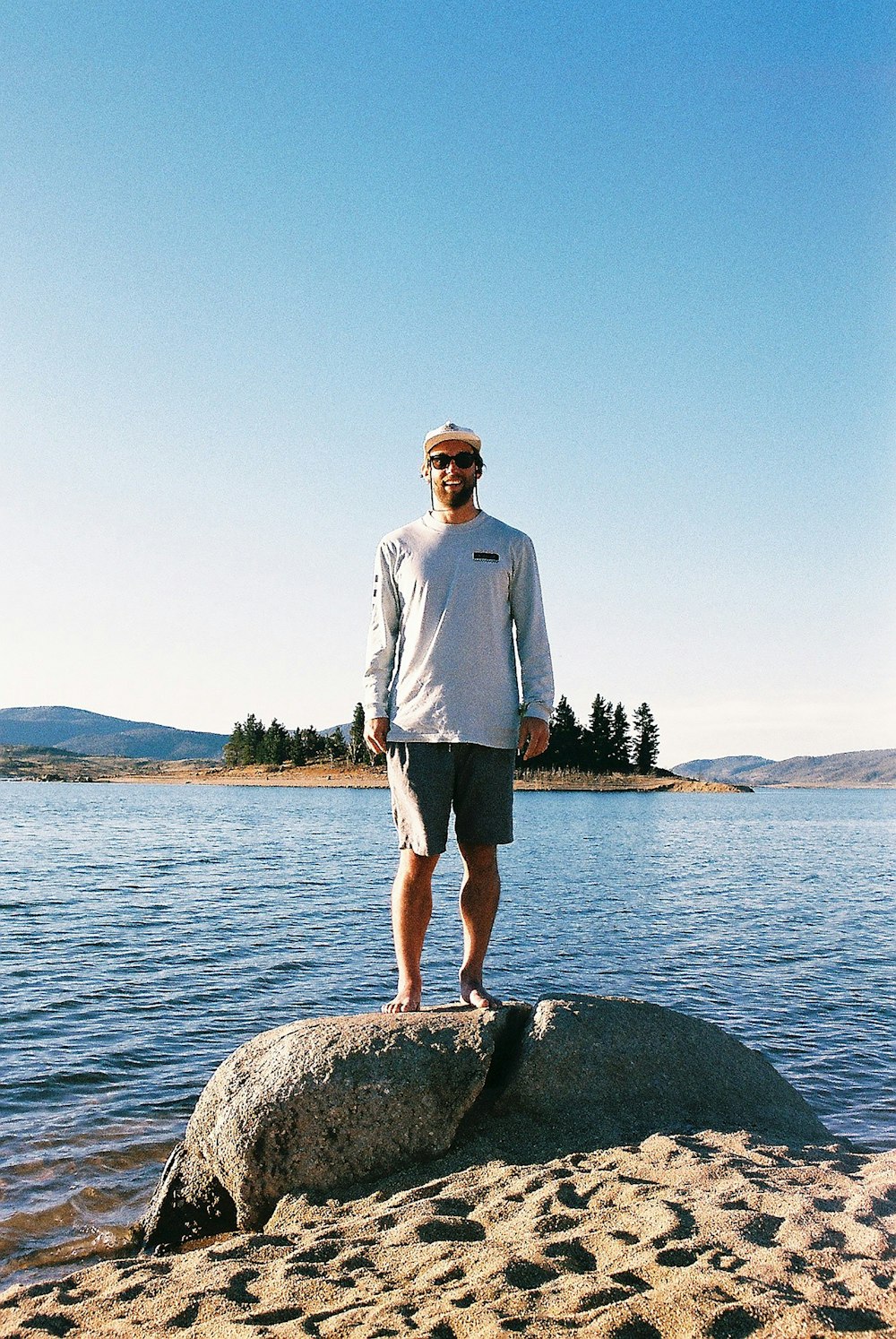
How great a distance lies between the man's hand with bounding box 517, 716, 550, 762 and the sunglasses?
147cm

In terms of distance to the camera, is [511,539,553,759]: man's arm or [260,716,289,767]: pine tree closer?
[511,539,553,759]: man's arm

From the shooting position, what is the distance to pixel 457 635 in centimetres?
527

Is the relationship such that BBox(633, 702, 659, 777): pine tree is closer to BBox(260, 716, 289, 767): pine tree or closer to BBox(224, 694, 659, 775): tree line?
BBox(224, 694, 659, 775): tree line

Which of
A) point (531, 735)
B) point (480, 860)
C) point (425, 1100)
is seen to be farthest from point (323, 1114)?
point (531, 735)

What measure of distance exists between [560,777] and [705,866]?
8506 cm

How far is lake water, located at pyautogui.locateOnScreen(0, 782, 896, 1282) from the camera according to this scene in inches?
251

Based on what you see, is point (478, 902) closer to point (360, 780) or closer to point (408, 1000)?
point (408, 1000)

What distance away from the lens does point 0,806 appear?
58656mm

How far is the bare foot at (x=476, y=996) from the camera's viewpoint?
545 cm

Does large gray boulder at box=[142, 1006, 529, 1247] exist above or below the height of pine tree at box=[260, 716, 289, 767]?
below

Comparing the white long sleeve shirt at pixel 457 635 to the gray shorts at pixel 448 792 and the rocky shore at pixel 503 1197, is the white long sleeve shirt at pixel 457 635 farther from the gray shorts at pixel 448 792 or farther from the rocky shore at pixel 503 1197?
the rocky shore at pixel 503 1197

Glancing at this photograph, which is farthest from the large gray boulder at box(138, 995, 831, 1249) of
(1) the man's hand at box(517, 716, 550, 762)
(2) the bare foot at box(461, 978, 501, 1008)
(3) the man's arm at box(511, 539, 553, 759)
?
(3) the man's arm at box(511, 539, 553, 759)

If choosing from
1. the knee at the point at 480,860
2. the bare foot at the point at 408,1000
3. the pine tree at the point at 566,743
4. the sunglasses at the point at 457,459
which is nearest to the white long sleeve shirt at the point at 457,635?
the sunglasses at the point at 457,459

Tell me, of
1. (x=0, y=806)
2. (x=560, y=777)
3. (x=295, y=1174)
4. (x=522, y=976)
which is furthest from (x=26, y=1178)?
(x=560, y=777)
